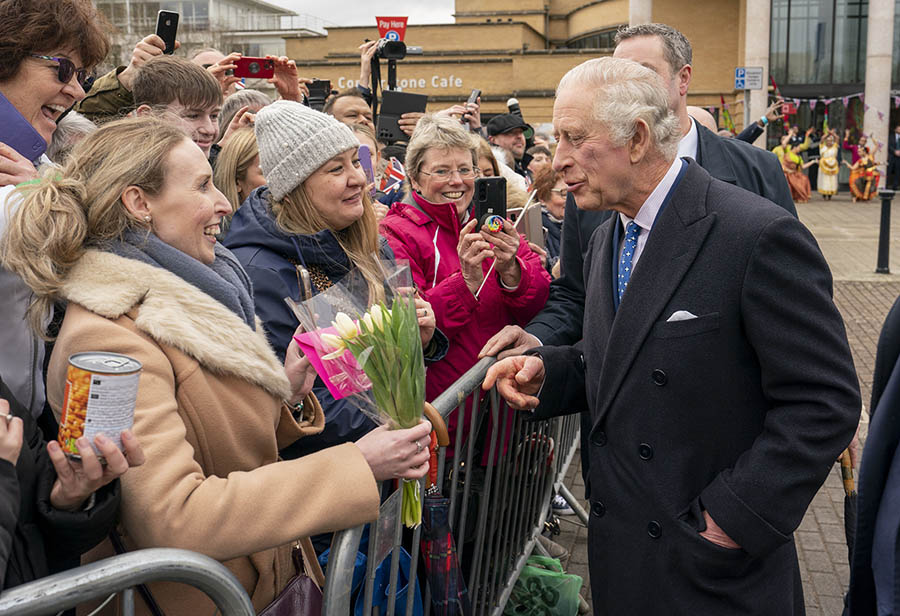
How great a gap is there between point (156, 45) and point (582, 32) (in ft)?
155

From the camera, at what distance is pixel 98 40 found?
296 cm

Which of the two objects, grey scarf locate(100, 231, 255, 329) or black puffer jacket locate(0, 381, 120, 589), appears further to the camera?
grey scarf locate(100, 231, 255, 329)

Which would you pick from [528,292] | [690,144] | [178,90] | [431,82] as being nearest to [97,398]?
[528,292]

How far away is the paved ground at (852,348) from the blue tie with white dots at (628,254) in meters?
2.40

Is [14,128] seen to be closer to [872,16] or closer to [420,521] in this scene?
[420,521]

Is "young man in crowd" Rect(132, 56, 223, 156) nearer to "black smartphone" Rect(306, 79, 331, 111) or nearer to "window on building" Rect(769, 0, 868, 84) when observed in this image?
"black smartphone" Rect(306, 79, 331, 111)

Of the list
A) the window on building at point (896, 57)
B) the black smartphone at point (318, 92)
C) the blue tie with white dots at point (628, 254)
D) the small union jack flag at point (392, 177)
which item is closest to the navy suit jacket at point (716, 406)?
the blue tie with white dots at point (628, 254)

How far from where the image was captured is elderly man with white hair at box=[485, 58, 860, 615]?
222 cm

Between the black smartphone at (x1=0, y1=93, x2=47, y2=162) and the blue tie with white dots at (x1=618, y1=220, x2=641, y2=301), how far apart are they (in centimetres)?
196

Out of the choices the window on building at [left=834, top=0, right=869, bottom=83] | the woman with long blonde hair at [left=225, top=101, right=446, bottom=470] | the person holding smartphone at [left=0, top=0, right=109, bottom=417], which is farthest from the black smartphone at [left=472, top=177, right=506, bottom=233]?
the window on building at [left=834, top=0, right=869, bottom=83]

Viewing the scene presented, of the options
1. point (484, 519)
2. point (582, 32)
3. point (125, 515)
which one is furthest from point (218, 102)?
point (582, 32)

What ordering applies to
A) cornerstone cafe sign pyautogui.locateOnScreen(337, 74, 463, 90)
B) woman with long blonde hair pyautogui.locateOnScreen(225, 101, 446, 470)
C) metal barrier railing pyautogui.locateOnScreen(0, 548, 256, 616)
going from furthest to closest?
cornerstone cafe sign pyautogui.locateOnScreen(337, 74, 463, 90) < woman with long blonde hair pyautogui.locateOnScreen(225, 101, 446, 470) < metal barrier railing pyautogui.locateOnScreen(0, 548, 256, 616)

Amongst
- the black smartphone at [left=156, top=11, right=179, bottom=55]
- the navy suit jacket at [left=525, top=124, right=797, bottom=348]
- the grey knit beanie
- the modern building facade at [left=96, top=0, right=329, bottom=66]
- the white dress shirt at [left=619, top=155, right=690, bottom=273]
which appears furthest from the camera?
the modern building facade at [left=96, top=0, right=329, bottom=66]

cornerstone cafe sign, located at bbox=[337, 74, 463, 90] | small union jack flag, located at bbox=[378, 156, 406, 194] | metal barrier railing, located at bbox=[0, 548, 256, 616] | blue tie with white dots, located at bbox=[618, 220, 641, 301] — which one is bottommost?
metal barrier railing, located at bbox=[0, 548, 256, 616]
